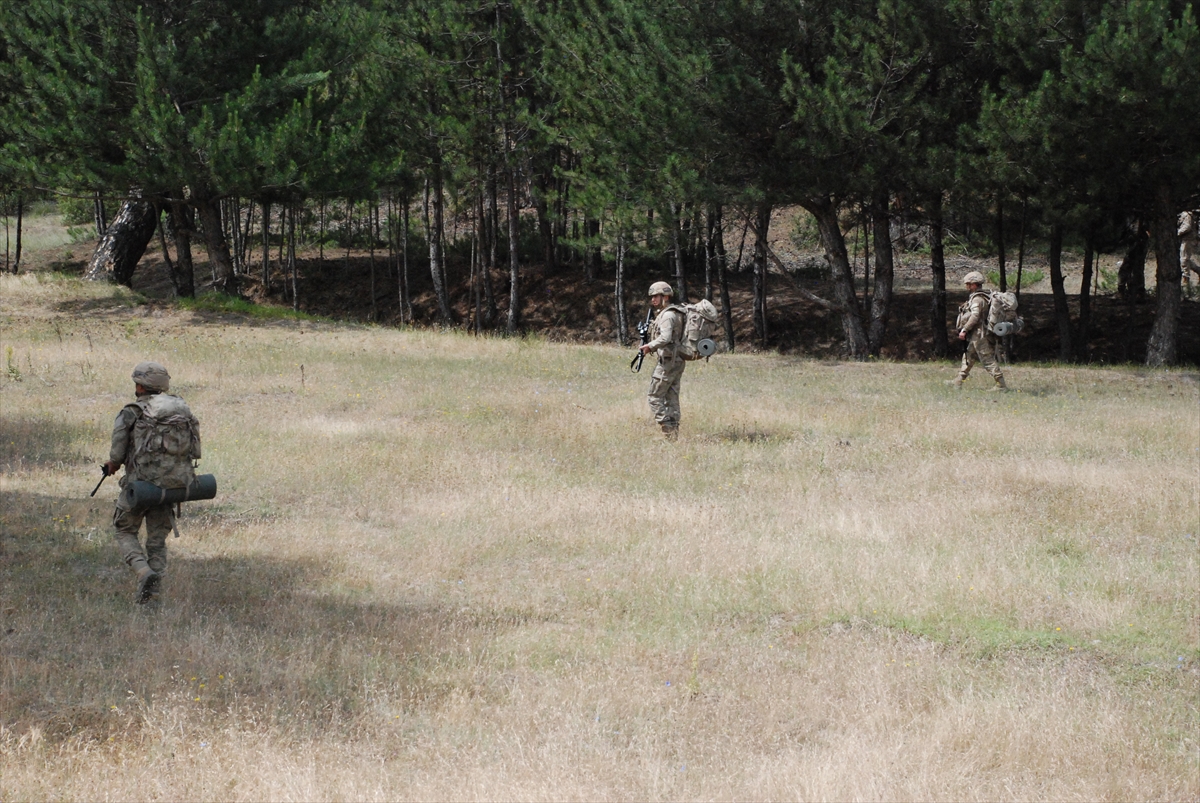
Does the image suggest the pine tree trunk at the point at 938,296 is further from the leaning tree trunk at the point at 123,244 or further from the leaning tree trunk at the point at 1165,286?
the leaning tree trunk at the point at 123,244

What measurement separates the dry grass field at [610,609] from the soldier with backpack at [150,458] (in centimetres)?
28

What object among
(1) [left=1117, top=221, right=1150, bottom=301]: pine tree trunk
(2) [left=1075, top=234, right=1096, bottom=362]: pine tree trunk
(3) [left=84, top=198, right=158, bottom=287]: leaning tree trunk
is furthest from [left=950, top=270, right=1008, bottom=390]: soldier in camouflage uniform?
(3) [left=84, top=198, right=158, bottom=287]: leaning tree trunk

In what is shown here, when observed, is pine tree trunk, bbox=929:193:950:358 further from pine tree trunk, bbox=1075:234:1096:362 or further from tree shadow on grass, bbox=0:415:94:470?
tree shadow on grass, bbox=0:415:94:470

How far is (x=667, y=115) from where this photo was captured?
23.0m

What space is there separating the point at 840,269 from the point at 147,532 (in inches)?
774

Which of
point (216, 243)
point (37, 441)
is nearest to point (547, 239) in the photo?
point (216, 243)

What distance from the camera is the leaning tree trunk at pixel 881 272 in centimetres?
2467

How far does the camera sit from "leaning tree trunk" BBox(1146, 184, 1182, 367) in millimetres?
22141

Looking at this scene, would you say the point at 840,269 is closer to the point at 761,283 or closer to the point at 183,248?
the point at 761,283

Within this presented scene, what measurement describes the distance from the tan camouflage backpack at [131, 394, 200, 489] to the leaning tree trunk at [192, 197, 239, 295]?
20.3m

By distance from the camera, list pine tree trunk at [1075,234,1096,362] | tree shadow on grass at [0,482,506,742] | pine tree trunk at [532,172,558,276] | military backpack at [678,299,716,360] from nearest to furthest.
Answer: tree shadow on grass at [0,482,506,742], military backpack at [678,299,716,360], pine tree trunk at [1075,234,1096,362], pine tree trunk at [532,172,558,276]

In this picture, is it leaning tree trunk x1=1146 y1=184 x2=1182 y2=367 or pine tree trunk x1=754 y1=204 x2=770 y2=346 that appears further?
pine tree trunk x1=754 y1=204 x2=770 y2=346

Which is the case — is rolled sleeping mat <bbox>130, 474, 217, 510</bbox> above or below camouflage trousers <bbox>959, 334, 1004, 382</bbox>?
below

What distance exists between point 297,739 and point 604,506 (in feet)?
17.3
